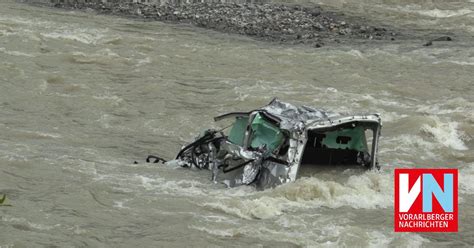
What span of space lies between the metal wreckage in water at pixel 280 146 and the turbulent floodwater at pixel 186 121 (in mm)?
273

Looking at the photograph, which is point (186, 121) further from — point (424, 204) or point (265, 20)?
point (265, 20)

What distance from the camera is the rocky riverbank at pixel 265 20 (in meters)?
30.0

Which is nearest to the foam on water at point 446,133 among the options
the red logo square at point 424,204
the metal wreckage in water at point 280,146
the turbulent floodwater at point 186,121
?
the turbulent floodwater at point 186,121

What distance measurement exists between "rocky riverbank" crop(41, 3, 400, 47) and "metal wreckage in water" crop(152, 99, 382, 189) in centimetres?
1477

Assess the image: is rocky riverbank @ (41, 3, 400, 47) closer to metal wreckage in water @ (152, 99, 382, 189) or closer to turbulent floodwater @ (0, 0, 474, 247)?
turbulent floodwater @ (0, 0, 474, 247)

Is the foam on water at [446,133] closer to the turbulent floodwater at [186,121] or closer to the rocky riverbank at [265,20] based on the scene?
the turbulent floodwater at [186,121]

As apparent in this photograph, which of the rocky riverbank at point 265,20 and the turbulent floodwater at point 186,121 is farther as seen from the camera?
the rocky riverbank at point 265,20

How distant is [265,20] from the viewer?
104 ft

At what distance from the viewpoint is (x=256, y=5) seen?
3391cm

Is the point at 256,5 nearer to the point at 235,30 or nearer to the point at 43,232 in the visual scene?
the point at 235,30

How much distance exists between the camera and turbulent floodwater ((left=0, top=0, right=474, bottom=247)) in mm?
12133

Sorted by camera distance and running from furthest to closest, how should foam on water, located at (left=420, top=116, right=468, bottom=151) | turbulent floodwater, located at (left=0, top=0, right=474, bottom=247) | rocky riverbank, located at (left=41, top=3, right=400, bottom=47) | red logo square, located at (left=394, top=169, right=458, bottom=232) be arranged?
rocky riverbank, located at (left=41, top=3, right=400, bottom=47) < foam on water, located at (left=420, top=116, right=468, bottom=151) < turbulent floodwater, located at (left=0, top=0, right=474, bottom=247) < red logo square, located at (left=394, top=169, right=458, bottom=232)

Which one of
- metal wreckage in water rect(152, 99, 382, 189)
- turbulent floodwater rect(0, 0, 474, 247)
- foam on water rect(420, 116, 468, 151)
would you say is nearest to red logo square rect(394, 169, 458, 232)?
turbulent floodwater rect(0, 0, 474, 247)

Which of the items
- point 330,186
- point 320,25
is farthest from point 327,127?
point 320,25
